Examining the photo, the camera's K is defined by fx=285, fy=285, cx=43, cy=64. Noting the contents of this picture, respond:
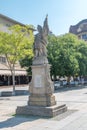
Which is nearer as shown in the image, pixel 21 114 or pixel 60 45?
pixel 21 114

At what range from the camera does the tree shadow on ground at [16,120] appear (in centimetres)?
1307

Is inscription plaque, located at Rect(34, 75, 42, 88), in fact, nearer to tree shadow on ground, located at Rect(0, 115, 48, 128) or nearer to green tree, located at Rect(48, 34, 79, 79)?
tree shadow on ground, located at Rect(0, 115, 48, 128)

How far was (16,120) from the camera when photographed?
46.0ft

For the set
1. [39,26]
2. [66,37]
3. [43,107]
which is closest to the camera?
[43,107]

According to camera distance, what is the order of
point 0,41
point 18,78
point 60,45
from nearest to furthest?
1. point 0,41
2. point 60,45
3. point 18,78

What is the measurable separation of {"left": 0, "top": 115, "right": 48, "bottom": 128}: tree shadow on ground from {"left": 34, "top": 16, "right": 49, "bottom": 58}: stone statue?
11.7ft

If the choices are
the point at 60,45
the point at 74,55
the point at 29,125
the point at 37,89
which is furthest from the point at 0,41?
the point at 29,125

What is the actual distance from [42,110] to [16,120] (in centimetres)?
161

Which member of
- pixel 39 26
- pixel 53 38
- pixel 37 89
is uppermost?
pixel 53 38

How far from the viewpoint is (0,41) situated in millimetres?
32000

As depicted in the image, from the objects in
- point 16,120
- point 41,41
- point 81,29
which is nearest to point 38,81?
point 41,41

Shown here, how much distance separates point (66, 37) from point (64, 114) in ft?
95.6

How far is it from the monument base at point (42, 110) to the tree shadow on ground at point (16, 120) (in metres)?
0.44

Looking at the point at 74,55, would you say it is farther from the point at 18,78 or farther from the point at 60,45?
the point at 18,78
